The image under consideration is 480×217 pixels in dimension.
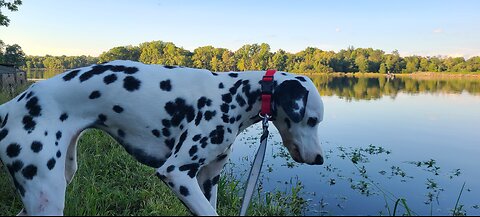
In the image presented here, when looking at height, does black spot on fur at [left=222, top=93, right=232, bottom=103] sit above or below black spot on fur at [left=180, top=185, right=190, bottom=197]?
above

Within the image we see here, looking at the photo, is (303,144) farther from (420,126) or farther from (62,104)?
(420,126)

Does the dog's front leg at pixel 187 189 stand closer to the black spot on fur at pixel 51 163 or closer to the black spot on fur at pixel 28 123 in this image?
the black spot on fur at pixel 51 163

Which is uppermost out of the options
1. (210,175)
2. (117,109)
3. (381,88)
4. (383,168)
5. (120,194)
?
(117,109)

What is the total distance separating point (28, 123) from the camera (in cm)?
249

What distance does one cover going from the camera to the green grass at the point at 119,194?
3.88 m

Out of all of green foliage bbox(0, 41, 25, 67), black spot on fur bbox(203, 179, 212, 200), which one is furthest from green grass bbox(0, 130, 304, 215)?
green foliage bbox(0, 41, 25, 67)

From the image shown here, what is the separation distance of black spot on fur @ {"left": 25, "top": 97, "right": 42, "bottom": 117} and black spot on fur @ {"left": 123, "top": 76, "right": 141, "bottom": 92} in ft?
1.94

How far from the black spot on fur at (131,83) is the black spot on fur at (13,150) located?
2.64 ft

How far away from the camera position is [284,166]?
396 inches

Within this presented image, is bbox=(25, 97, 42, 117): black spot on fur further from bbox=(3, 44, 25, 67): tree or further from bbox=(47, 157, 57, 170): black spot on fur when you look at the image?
bbox=(3, 44, 25, 67): tree

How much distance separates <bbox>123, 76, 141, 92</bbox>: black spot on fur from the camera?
2.82 metres

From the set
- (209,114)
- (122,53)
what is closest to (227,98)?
(209,114)

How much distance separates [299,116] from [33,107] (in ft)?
6.06

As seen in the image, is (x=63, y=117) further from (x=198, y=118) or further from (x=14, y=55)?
(x=14, y=55)
